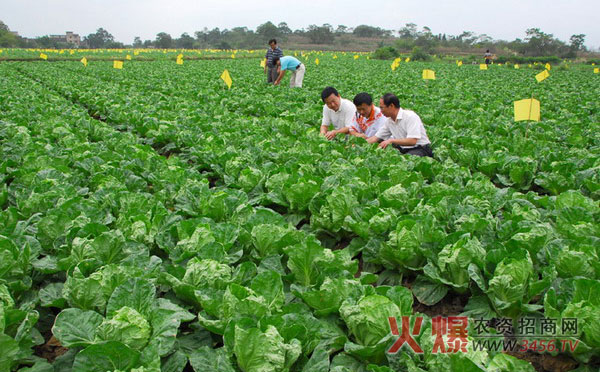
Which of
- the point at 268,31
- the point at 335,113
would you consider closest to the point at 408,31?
the point at 268,31

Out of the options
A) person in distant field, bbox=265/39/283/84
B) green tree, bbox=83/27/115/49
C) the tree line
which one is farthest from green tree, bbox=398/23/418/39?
person in distant field, bbox=265/39/283/84

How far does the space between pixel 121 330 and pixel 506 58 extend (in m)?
44.9

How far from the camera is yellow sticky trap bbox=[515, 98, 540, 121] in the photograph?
5.98m

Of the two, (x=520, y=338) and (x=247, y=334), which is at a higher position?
(x=247, y=334)

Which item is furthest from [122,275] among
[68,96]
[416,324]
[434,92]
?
[434,92]

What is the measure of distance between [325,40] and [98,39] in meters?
43.9

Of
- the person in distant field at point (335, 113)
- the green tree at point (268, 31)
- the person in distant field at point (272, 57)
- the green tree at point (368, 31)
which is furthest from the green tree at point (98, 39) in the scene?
the person in distant field at point (335, 113)

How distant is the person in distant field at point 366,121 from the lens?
6479mm

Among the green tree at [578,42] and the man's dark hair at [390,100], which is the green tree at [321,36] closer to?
the green tree at [578,42]

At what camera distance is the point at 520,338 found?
2.33 meters

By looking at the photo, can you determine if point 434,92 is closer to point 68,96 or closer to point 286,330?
point 68,96

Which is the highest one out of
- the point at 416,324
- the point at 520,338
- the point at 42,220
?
the point at 42,220

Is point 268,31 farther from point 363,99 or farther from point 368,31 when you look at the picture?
point 363,99

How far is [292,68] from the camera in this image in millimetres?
13781
